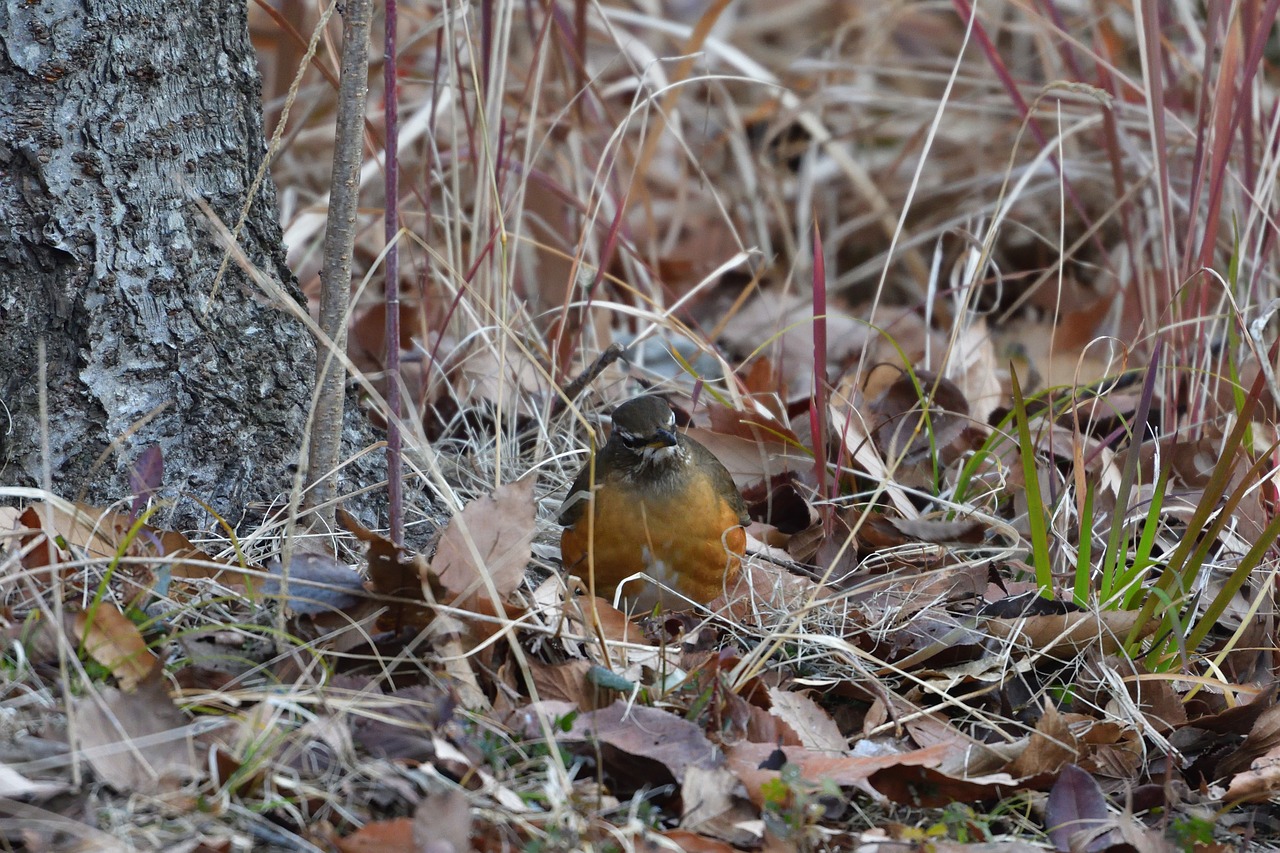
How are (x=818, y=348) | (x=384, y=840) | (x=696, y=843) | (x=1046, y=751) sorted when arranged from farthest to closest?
(x=818, y=348)
(x=1046, y=751)
(x=696, y=843)
(x=384, y=840)

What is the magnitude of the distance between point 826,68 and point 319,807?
5.06 meters

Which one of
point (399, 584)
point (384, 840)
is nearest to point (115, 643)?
point (399, 584)

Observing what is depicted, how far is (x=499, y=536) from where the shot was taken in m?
2.89

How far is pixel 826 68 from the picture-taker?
21.1 feet

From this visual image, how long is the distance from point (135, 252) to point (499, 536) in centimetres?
117

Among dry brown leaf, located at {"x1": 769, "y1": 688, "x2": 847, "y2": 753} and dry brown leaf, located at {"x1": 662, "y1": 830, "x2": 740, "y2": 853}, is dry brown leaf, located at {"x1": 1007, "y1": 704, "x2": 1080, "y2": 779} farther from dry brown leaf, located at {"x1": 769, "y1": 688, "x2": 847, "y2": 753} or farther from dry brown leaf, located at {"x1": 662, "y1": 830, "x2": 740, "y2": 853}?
dry brown leaf, located at {"x1": 662, "y1": 830, "x2": 740, "y2": 853}

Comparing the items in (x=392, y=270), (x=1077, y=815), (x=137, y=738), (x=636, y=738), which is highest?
(x=392, y=270)

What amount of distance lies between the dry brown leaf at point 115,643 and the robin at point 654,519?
132cm

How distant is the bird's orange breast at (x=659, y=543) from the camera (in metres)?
3.63

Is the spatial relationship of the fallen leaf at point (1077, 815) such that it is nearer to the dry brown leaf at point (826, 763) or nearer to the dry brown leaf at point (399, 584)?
the dry brown leaf at point (826, 763)

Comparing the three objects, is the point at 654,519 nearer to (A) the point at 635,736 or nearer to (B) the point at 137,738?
(A) the point at 635,736

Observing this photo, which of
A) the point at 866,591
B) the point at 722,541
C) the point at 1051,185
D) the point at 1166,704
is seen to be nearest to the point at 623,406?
the point at 722,541

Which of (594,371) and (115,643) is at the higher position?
(594,371)

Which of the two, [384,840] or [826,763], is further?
[826,763]
